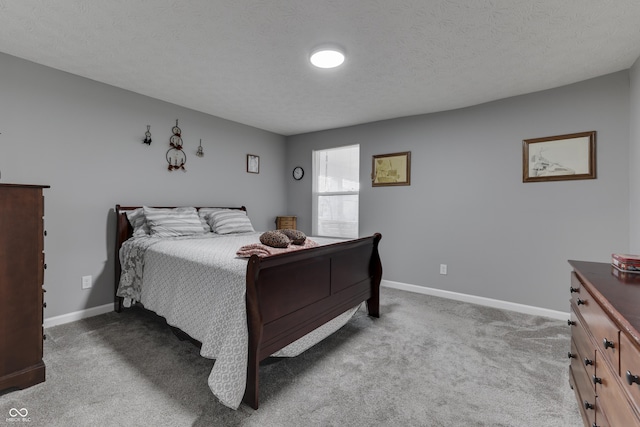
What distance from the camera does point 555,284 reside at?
2.91 m

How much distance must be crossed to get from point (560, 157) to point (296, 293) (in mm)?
2948

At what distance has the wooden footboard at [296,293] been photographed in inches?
60.9

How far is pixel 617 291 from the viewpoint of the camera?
107 cm

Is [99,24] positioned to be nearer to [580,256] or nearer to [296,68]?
[296,68]

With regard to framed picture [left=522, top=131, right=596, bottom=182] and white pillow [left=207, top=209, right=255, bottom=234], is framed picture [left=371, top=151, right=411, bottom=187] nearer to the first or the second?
framed picture [left=522, top=131, right=596, bottom=182]

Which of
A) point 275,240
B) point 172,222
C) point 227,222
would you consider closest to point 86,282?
point 172,222

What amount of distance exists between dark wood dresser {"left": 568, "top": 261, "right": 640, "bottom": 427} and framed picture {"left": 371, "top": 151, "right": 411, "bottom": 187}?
244 cm

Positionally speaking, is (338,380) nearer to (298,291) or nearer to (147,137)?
(298,291)

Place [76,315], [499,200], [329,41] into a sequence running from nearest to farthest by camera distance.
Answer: [329,41], [76,315], [499,200]

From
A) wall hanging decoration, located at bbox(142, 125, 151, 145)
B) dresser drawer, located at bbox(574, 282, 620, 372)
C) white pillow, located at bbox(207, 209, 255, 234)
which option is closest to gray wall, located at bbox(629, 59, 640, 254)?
dresser drawer, located at bbox(574, 282, 620, 372)

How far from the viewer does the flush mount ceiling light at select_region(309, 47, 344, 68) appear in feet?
7.17

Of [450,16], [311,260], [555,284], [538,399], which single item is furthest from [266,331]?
[555,284]

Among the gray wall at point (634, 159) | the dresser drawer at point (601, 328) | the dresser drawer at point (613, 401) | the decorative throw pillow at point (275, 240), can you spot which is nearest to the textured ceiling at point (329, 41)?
the gray wall at point (634, 159)

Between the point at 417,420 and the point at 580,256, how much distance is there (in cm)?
249
